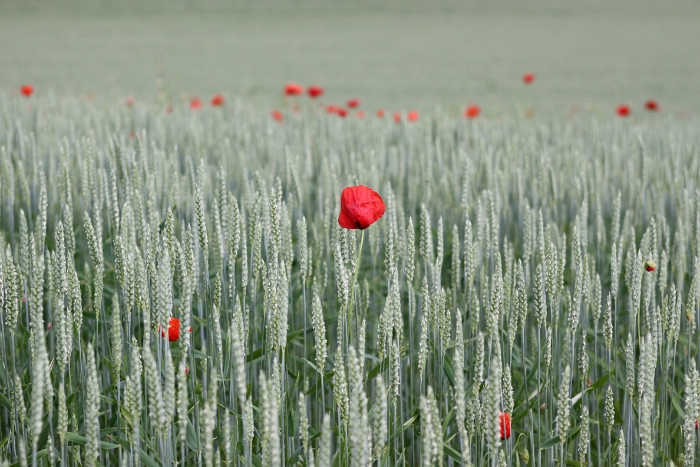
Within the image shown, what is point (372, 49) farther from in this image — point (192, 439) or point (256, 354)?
point (192, 439)

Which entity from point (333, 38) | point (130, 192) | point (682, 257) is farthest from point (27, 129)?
point (333, 38)

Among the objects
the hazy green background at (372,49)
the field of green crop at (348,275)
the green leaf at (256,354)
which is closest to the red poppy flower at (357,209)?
the field of green crop at (348,275)

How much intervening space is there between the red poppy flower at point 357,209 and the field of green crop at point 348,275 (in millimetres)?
58

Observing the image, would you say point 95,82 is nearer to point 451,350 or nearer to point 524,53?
point 524,53

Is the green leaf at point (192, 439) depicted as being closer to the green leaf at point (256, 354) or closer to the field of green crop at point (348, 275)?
the field of green crop at point (348, 275)

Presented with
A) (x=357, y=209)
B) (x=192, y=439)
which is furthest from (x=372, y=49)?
(x=192, y=439)

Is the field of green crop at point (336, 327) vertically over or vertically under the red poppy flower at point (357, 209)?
under

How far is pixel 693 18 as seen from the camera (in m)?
15.0

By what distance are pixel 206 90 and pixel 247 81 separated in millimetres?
783

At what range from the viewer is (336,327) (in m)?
1.87

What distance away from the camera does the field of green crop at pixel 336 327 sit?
104 centimetres

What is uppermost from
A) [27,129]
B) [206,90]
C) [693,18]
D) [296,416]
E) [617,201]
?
[693,18]

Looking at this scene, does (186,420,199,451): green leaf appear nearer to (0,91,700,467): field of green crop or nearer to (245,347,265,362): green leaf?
(0,91,700,467): field of green crop

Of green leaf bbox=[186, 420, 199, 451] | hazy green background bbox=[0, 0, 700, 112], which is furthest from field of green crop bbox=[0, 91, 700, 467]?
hazy green background bbox=[0, 0, 700, 112]
